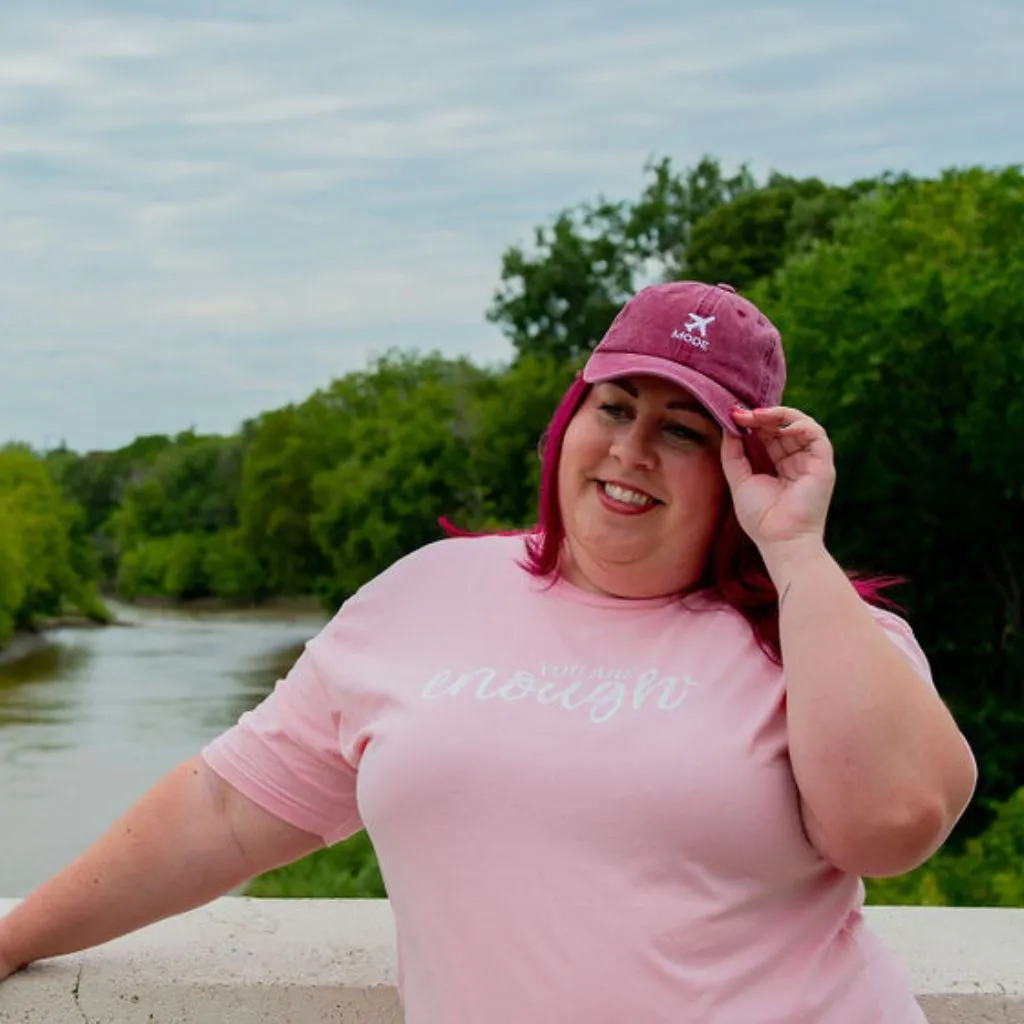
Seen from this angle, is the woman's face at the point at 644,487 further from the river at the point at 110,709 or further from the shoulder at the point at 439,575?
the river at the point at 110,709

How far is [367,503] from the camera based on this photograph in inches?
1495

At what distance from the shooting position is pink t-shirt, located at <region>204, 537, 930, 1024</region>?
1.65 meters

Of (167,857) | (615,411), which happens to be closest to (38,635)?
(167,857)

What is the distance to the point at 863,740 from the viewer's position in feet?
5.35

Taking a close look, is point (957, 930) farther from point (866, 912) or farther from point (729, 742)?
point (729, 742)

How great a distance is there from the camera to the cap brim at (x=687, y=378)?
179 cm

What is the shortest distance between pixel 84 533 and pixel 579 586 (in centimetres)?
5028

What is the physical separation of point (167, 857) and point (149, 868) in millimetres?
26

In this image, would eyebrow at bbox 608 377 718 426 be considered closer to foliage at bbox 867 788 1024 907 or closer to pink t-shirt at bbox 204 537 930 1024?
pink t-shirt at bbox 204 537 930 1024

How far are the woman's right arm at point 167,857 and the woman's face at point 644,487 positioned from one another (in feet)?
1.66

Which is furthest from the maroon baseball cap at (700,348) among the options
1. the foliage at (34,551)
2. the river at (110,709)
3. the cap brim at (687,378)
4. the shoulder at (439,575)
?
the foliage at (34,551)

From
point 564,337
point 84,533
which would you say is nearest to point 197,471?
point 84,533

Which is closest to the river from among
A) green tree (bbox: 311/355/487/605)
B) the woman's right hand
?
green tree (bbox: 311/355/487/605)

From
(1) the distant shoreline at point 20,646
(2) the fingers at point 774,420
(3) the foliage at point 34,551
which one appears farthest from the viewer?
(1) the distant shoreline at point 20,646
